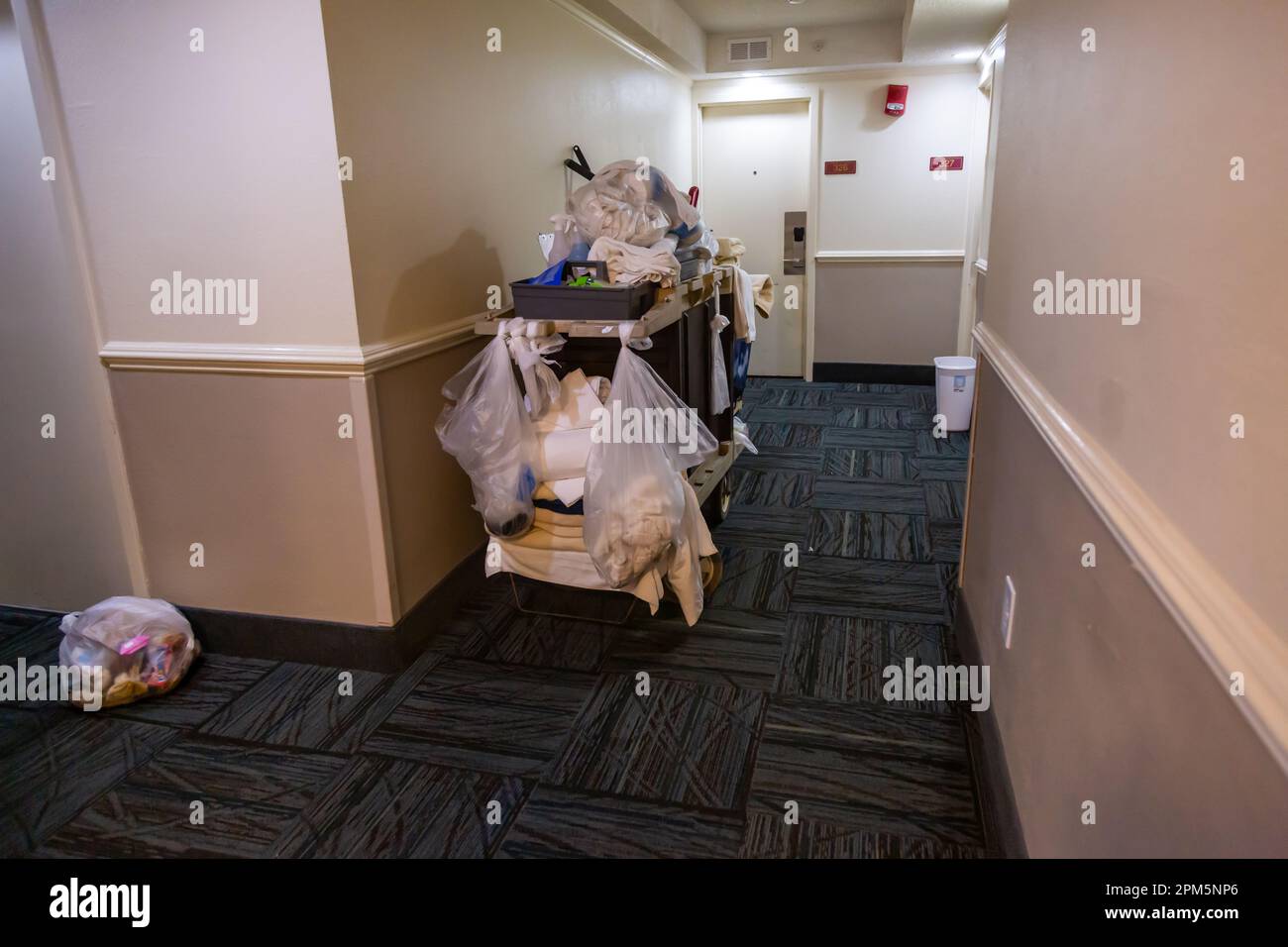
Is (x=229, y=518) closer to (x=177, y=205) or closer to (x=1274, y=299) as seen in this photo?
(x=177, y=205)

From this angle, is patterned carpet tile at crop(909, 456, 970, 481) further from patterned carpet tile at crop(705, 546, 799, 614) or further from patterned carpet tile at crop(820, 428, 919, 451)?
patterned carpet tile at crop(705, 546, 799, 614)

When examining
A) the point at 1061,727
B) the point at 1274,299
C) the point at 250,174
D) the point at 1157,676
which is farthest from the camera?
the point at 250,174

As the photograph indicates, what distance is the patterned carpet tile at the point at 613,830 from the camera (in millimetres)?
1879

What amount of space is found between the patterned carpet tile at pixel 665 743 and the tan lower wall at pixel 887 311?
4.18 m

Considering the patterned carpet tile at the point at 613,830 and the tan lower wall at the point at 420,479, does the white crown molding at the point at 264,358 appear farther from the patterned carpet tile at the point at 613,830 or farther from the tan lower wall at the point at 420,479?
the patterned carpet tile at the point at 613,830

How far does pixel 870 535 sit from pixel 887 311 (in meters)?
2.96

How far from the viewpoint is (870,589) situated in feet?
10.1

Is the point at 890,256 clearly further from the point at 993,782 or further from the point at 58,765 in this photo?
the point at 58,765

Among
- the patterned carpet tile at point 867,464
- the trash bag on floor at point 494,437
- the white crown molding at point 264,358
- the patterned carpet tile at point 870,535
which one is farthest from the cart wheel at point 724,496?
the white crown molding at point 264,358

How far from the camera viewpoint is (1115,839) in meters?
1.11

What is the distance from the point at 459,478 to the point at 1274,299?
2.55 m

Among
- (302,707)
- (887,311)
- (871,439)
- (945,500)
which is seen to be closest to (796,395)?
(887,311)
